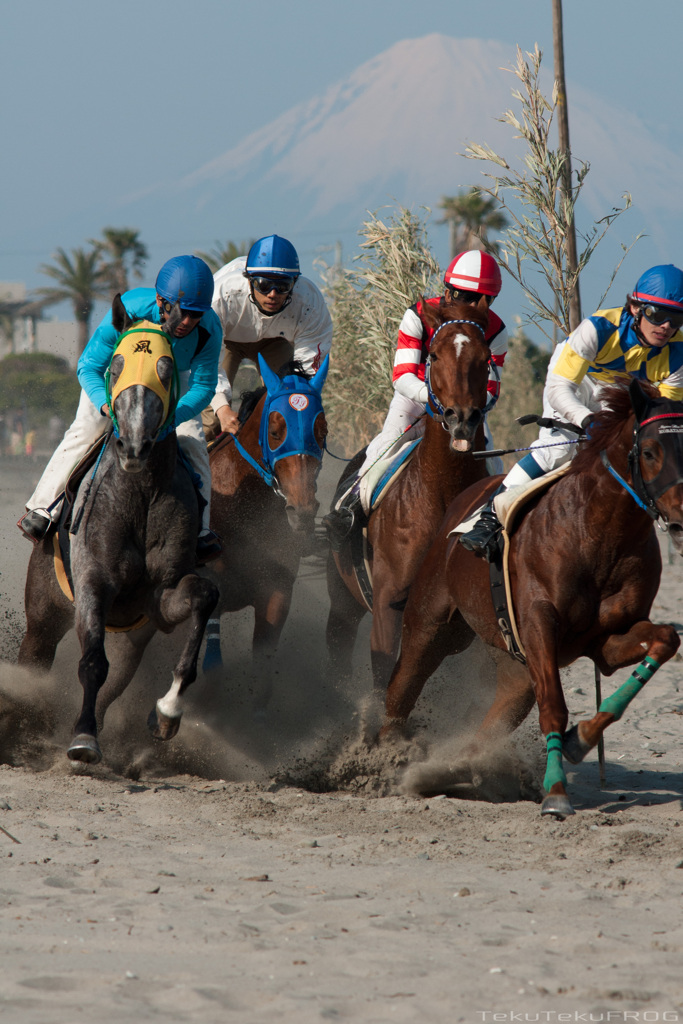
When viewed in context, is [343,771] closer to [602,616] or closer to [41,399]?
[602,616]

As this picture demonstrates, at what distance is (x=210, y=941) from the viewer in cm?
318

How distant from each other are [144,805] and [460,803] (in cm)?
147

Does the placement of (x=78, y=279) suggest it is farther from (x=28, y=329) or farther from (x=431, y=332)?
(x=431, y=332)

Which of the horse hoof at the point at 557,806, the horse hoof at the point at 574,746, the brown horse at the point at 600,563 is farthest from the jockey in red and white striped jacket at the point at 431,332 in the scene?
the horse hoof at the point at 557,806

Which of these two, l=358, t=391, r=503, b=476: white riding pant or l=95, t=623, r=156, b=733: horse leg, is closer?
l=95, t=623, r=156, b=733: horse leg

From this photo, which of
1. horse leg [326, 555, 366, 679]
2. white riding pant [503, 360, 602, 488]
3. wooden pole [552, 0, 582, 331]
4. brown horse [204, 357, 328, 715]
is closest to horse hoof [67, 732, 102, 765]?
brown horse [204, 357, 328, 715]

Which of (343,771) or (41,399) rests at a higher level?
(41,399)

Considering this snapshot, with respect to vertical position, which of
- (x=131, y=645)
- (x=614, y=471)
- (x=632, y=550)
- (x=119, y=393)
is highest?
(x=119, y=393)

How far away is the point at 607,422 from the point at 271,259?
2637 millimetres

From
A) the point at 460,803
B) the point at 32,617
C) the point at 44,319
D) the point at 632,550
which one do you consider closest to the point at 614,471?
the point at 632,550

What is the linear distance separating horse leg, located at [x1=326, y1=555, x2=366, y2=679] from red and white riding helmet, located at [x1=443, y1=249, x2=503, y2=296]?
1898 millimetres

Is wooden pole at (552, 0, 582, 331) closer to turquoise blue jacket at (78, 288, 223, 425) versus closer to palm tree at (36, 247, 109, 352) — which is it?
turquoise blue jacket at (78, 288, 223, 425)

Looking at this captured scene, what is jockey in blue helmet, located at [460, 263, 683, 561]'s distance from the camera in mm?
5406

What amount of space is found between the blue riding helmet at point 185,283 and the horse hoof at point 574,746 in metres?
2.61
